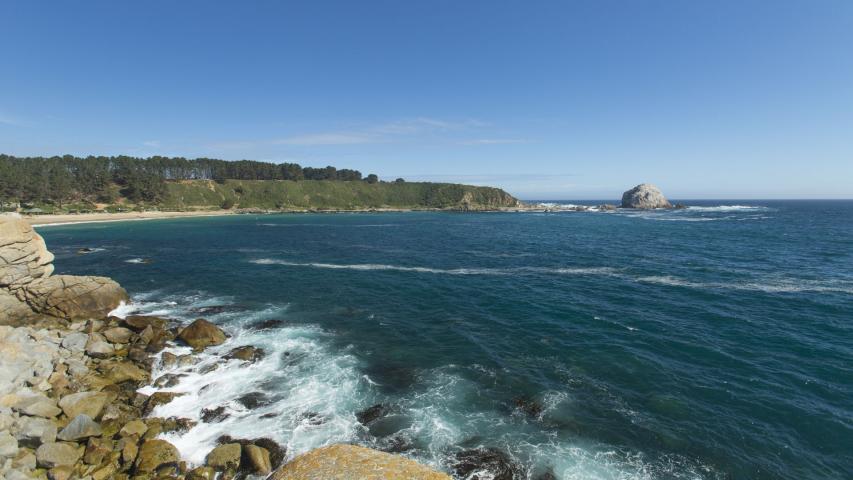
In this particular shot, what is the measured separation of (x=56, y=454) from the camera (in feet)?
62.1

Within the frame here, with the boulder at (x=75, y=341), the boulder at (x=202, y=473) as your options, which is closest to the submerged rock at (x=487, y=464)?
the boulder at (x=202, y=473)

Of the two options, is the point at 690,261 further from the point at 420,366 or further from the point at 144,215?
the point at 144,215

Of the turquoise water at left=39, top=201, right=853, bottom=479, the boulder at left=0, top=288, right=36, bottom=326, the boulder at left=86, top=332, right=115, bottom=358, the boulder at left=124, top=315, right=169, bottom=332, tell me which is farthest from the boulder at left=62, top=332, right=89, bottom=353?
the turquoise water at left=39, top=201, right=853, bottom=479

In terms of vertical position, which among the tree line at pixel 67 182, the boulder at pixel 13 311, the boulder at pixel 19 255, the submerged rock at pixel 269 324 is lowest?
the submerged rock at pixel 269 324

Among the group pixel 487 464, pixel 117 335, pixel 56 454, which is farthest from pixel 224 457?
pixel 117 335

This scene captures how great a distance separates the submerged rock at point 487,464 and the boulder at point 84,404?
21947 mm

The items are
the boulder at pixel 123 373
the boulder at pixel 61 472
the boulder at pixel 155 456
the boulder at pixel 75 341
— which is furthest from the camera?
the boulder at pixel 75 341

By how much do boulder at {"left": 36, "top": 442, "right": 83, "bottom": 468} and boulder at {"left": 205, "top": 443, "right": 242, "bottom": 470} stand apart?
6.57 metres

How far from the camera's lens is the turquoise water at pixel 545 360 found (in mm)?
21109

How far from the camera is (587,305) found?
1740 inches

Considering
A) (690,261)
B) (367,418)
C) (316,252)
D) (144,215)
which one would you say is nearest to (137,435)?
(367,418)

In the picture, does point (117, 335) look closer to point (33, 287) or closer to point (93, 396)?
point (93, 396)

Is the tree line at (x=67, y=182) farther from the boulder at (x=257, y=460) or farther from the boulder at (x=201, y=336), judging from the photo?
the boulder at (x=257, y=460)

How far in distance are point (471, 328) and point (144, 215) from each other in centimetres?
17813
